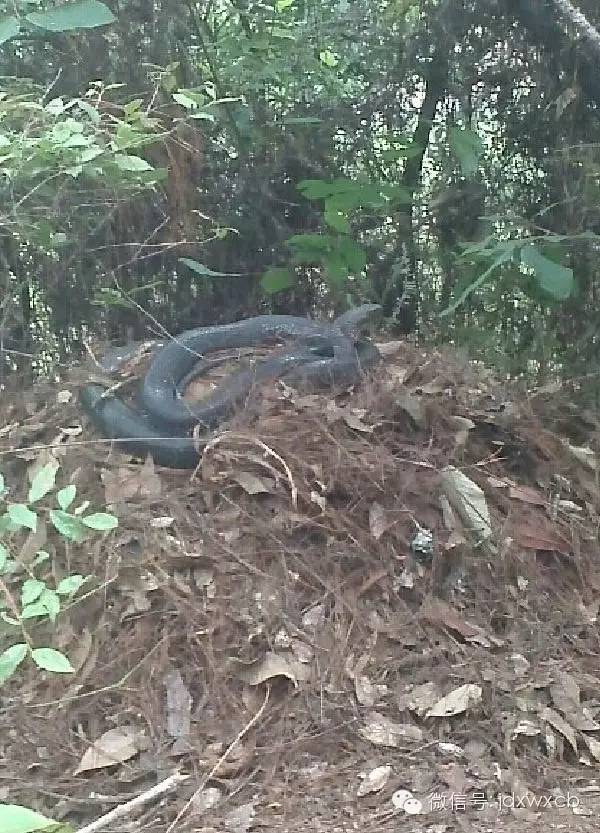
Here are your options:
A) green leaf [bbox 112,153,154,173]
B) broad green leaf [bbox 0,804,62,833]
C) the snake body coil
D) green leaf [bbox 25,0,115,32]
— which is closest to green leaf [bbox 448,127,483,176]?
the snake body coil

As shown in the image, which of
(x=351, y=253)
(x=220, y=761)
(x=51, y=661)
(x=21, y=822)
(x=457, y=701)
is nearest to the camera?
(x=21, y=822)

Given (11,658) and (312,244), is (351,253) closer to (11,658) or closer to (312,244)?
(312,244)

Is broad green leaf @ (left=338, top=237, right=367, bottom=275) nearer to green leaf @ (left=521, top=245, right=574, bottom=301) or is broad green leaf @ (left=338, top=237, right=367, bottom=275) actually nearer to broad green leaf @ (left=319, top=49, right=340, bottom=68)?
broad green leaf @ (left=319, top=49, right=340, bottom=68)

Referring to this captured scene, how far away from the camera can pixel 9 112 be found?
196 cm

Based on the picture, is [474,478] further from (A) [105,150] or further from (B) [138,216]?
(B) [138,216]

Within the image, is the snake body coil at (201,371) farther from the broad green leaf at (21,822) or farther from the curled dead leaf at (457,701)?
the broad green leaf at (21,822)

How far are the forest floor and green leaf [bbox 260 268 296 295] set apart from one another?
0.89m

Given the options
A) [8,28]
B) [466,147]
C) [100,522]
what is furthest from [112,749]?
[466,147]

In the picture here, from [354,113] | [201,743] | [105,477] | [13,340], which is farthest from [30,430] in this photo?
[354,113]

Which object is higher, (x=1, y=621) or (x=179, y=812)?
(x=1, y=621)

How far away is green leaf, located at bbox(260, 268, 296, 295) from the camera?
3.38 meters

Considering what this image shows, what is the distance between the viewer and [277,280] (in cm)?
339

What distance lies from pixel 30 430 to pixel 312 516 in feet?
3.14

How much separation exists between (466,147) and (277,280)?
2.99ft
